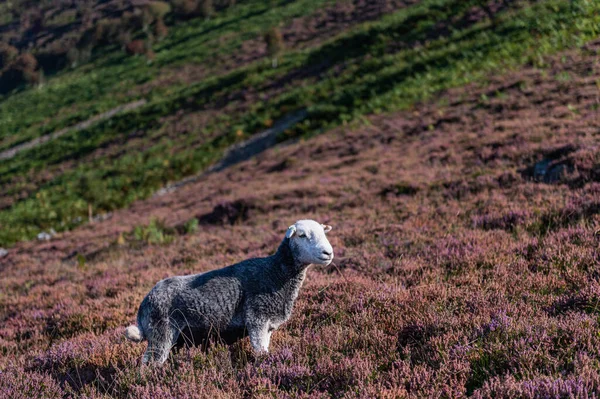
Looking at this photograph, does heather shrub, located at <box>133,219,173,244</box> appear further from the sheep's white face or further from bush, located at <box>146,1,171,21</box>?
bush, located at <box>146,1,171,21</box>

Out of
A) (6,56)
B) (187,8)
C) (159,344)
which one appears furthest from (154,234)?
(6,56)

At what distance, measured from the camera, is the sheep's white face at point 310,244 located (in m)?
4.16

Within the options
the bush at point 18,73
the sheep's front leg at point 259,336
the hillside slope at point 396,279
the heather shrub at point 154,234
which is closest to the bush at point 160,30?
the bush at point 18,73

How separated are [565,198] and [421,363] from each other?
5791 millimetres

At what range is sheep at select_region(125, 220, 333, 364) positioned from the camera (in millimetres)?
4117

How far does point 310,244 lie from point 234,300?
1.04 metres

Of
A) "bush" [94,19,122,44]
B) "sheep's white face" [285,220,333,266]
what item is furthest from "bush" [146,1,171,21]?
"sheep's white face" [285,220,333,266]

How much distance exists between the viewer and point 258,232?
10953 mm

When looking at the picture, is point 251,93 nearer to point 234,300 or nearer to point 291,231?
point 291,231

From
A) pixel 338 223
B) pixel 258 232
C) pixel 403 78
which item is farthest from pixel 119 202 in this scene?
pixel 403 78

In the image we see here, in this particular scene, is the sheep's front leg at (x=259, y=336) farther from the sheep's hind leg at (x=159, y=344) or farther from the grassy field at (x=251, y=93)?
the grassy field at (x=251, y=93)

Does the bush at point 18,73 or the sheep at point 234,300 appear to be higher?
the sheep at point 234,300

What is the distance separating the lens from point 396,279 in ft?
18.8

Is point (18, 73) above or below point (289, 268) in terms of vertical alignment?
below
